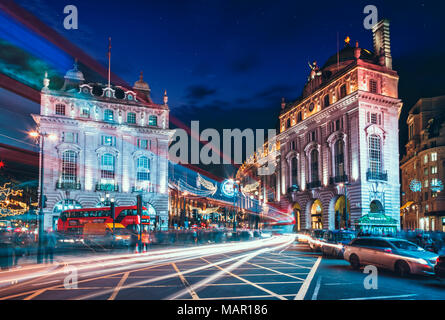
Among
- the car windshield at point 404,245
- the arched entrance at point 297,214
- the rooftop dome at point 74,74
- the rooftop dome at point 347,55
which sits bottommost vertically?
the arched entrance at point 297,214

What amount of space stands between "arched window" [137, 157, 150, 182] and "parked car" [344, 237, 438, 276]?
48.6 m

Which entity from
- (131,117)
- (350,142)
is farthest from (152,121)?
(350,142)

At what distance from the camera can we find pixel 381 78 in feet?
172

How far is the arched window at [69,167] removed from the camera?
193 feet

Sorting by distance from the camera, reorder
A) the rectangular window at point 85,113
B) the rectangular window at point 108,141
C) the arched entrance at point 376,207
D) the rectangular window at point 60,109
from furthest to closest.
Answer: the rectangular window at point 108,141 < the rectangular window at point 85,113 < the rectangular window at point 60,109 < the arched entrance at point 376,207

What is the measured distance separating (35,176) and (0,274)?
69581mm

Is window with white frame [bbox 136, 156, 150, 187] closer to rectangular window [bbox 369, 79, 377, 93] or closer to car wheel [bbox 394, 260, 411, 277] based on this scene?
rectangular window [bbox 369, 79, 377, 93]

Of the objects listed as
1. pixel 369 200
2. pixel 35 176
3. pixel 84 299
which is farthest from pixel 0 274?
pixel 35 176

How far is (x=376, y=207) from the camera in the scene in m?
51.1

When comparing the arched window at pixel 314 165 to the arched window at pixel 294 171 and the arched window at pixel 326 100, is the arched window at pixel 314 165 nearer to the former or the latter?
the arched window at pixel 294 171

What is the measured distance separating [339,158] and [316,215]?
11.8m

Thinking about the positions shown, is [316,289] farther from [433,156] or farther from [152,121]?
[433,156]

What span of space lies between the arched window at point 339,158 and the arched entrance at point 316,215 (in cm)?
916

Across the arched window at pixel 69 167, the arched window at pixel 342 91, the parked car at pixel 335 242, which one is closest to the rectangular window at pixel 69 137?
the arched window at pixel 69 167
